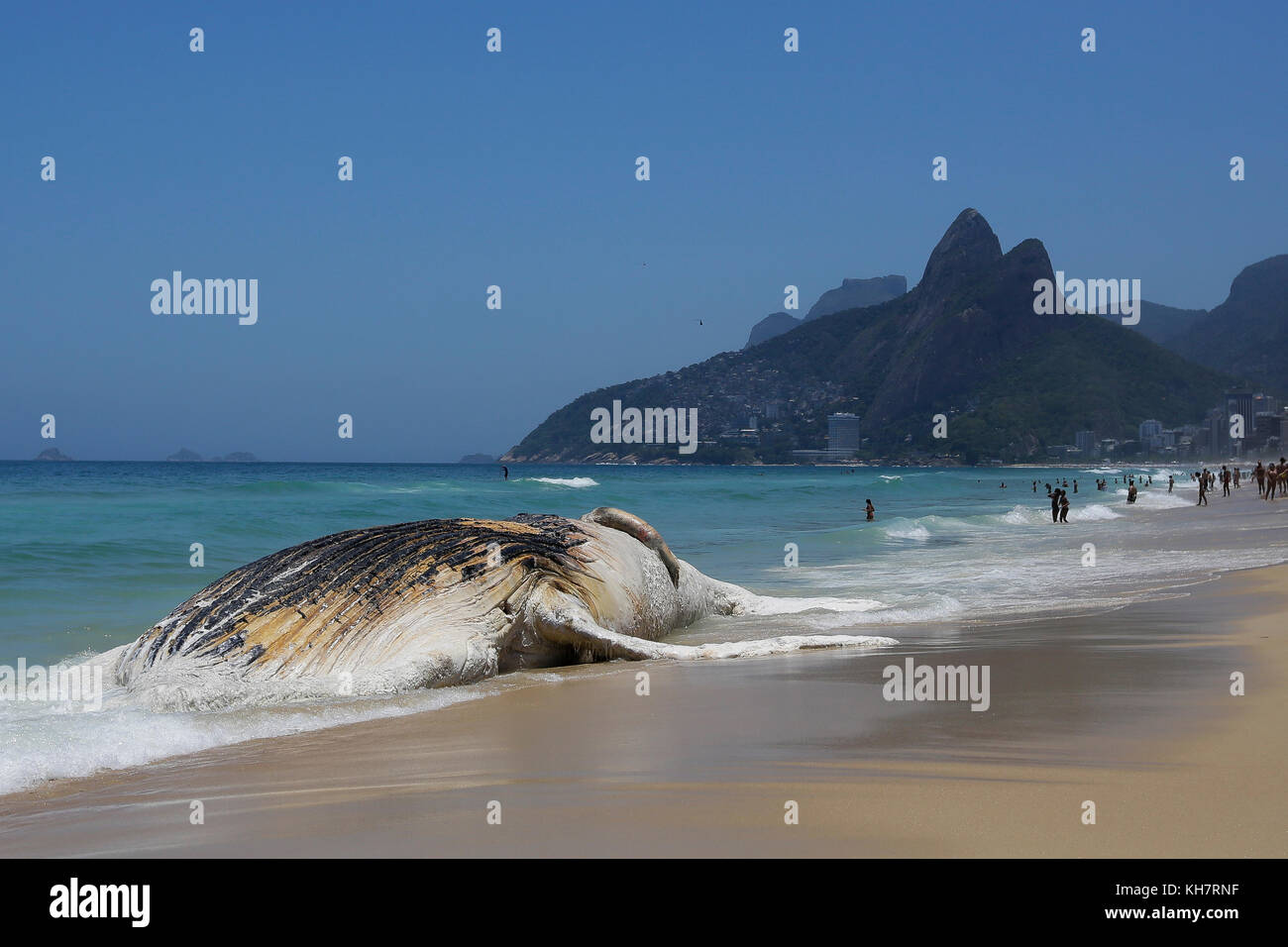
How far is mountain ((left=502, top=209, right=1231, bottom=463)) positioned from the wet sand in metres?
116

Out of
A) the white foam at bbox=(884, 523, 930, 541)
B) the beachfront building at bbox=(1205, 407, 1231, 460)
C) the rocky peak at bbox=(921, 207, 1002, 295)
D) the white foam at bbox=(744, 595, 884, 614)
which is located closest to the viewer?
the white foam at bbox=(744, 595, 884, 614)

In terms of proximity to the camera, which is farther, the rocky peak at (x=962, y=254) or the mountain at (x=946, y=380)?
the rocky peak at (x=962, y=254)

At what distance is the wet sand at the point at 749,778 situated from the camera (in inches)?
109


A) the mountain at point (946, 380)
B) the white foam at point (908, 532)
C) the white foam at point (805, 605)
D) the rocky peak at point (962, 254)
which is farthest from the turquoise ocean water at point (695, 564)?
the rocky peak at point (962, 254)

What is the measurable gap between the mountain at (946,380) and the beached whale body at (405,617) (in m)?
114

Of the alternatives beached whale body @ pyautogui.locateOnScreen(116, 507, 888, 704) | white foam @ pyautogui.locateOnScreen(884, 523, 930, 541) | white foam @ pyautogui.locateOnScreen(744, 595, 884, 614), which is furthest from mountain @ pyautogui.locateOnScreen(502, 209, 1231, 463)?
beached whale body @ pyautogui.locateOnScreen(116, 507, 888, 704)

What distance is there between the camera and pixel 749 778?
344 centimetres

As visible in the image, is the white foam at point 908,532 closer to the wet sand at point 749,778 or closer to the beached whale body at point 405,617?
the beached whale body at point 405,617

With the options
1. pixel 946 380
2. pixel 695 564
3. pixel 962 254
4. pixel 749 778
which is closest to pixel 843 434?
pixel 946 380

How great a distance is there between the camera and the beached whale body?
5.23m

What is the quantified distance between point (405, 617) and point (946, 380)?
Result: 15225 centimetres

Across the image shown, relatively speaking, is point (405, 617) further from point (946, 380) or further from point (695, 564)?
point (946, 380)

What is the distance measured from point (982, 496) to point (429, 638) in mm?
55214

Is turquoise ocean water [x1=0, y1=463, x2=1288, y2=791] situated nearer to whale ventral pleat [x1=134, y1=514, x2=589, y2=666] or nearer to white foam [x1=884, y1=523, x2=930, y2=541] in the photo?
white foam [x1=884, y1=523, x2=930, y2=541]
